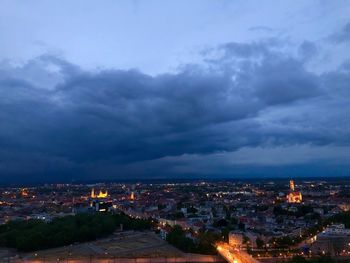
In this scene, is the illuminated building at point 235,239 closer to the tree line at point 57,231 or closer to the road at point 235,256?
the road at point 235,256

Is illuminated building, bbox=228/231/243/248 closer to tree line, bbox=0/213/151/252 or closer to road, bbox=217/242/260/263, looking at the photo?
road, bbox=217/242/260/263

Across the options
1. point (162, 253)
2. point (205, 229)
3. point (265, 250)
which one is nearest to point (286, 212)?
point (205, 229)

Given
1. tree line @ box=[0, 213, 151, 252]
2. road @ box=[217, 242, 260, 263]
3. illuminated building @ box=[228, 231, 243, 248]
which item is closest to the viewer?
road @ box=[217, 242, 260, 263]

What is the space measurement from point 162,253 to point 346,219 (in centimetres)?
2510

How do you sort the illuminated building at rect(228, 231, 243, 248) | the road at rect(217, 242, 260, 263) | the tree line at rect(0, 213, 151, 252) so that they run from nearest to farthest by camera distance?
the road at rect(217, 242, 260, 263) → the tree line at rect(0, 213, 151, 252) → the illuminated building at rect(228, 231, 243, 248)

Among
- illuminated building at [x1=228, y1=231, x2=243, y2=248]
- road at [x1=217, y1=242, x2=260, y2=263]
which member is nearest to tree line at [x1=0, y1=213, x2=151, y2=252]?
illuminated building at [x1=228, y1=231, x2=243, y2=248]

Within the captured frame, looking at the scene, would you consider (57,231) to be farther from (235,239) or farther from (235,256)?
(235,256)

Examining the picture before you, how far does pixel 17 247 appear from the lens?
44250 mm

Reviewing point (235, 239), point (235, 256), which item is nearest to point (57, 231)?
point (235, 239)

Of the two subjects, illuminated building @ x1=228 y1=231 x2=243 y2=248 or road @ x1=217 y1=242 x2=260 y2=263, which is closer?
road @ x1=217 y1=242 x2=260 y2=263

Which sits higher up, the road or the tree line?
the tree line

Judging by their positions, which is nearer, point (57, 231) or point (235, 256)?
point (235, 256)

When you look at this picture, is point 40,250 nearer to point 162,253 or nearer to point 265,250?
point 162,253

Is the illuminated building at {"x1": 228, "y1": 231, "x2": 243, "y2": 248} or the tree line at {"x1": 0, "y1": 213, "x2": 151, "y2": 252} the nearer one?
the tree line at {"x1": 0, "y1": 213, "x2": 151, "y2": 252}
